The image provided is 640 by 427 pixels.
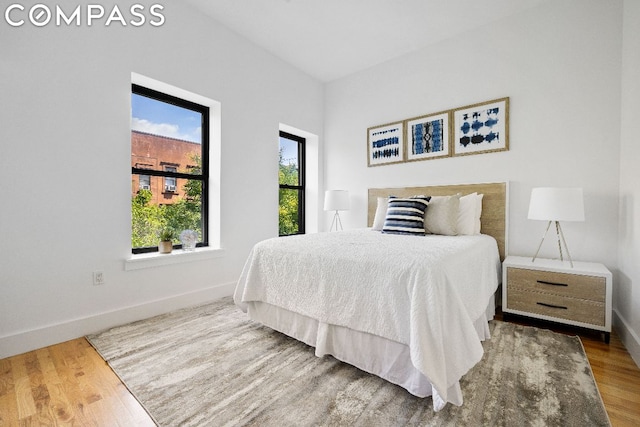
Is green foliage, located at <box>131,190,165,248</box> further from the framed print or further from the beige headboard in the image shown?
the beige headboard

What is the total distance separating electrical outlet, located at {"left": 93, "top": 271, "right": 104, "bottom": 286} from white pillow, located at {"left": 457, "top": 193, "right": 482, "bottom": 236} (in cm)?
311

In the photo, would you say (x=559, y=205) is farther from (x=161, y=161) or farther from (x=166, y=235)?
(x=161, y=161)

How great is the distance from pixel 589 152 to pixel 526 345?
5.92 ft

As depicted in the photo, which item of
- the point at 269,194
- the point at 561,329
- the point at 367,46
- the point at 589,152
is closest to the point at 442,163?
the point at 589,152

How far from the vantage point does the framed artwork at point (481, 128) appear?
2889 millimetres

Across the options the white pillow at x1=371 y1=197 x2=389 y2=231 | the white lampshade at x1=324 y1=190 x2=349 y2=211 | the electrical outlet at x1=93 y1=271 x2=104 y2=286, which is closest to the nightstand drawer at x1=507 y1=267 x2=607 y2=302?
the white pillow at x1=371 y1=197 x2=389 y2=231

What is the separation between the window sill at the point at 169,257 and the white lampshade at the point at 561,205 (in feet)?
9.84

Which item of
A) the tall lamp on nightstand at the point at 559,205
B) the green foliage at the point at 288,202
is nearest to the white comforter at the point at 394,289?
the tall lamp on nightstand at the point at 559,205

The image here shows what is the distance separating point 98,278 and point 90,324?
13.7 inches

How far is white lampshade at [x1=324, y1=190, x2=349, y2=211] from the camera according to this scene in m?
3.79

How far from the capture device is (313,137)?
4.38m

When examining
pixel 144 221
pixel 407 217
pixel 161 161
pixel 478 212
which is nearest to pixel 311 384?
pixel 407 217

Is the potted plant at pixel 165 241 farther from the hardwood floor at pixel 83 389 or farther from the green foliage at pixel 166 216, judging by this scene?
the hardwood floor at pixel 83 389

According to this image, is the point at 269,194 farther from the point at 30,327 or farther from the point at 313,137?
the point at 30,327
